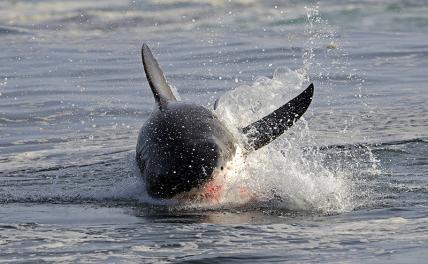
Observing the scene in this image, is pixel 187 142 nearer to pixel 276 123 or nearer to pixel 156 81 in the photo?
pixel 276 123

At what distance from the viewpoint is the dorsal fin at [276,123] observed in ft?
33.0

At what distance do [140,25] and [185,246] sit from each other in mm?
18612

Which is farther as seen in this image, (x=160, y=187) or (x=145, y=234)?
(x=160, y=187)

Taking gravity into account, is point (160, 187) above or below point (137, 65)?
below

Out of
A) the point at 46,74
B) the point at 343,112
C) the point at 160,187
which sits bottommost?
the point at 160,187

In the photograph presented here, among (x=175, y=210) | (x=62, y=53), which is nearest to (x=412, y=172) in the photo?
(x=175, y=210)

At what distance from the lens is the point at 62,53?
21266mm

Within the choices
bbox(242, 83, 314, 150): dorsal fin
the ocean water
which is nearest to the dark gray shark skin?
bbox(242, 83, 314, 150): dorsal fin

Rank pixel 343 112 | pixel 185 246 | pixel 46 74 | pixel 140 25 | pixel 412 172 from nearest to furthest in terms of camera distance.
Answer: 1. pixel 185 246
2. pixel 412 172
3. pixel 343 112
4. pixel 46 74
5. pixel 140 25

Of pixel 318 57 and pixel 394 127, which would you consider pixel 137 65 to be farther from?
pixel 394 127

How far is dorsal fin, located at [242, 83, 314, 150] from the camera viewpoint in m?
10.1

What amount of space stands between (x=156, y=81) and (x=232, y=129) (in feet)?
4.39

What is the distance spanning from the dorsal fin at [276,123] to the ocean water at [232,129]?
0.17 meters

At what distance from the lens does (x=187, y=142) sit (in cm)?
928
